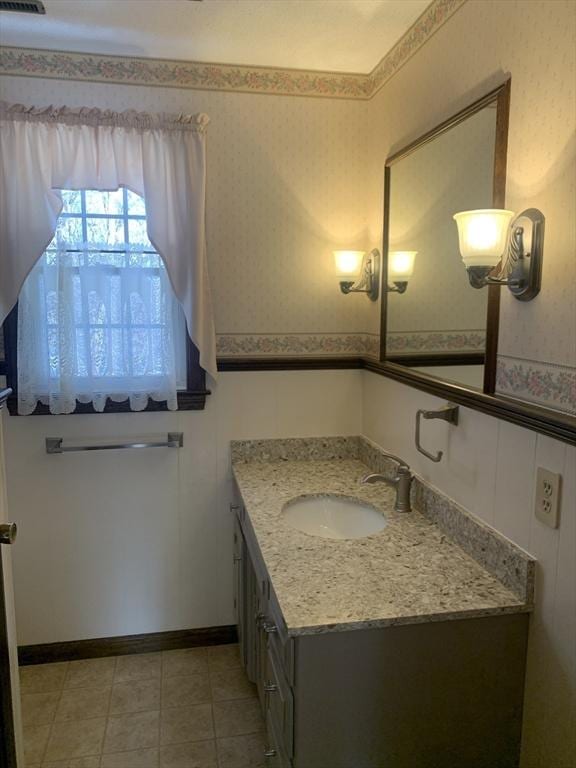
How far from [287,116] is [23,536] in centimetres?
202

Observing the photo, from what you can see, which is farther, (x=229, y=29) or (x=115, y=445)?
(x=115, y=445)

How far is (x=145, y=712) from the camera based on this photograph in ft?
7.13

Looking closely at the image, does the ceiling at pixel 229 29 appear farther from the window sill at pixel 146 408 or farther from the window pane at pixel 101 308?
the window sill at pixel 146 408

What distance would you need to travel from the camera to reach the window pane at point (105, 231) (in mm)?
2205

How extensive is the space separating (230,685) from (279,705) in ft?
3.06

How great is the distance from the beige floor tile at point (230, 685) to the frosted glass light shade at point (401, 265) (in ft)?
5.50

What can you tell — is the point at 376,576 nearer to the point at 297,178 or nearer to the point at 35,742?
the point at 35,742

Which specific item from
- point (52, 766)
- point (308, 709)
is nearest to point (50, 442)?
→ point (52, 766)

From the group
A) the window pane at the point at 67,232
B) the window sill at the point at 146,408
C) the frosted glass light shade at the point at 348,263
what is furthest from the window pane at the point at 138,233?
the frosted glass light shade at the point at 348,263

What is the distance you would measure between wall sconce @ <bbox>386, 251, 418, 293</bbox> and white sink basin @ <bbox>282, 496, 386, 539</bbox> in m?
0.80

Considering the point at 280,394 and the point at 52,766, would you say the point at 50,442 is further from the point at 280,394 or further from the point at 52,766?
the point at 52,766

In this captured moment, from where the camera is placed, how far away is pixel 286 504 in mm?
1986

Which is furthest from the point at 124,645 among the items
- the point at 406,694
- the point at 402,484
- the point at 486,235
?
the point at 486,235

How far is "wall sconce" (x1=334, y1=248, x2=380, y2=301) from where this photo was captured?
2283mm
